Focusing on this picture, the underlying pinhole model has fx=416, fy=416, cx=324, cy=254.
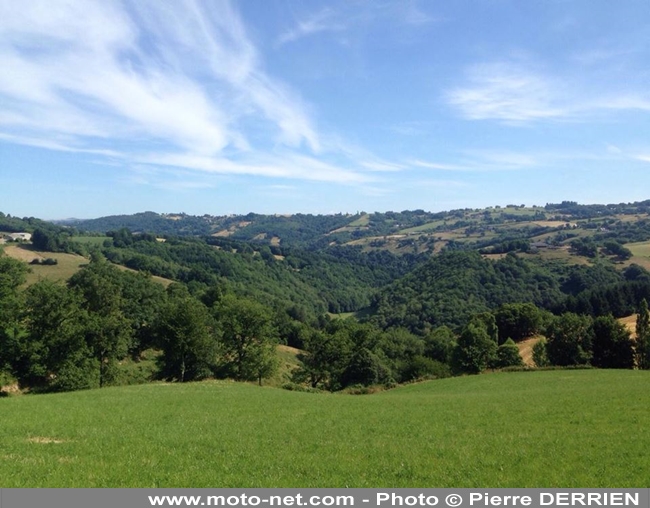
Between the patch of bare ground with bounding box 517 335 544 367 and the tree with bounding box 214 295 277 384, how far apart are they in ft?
156

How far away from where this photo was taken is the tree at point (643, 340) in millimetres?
60134

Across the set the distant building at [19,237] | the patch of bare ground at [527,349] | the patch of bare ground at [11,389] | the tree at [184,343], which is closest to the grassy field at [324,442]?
the patch of bare ground at [11,389]

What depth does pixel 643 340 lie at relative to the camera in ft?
199

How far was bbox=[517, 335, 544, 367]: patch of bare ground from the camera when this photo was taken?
76.9m

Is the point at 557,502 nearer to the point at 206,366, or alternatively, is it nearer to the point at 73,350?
the point at 73,350

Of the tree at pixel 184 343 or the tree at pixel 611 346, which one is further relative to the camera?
the tree at pixel 611 346

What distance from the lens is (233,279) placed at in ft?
651

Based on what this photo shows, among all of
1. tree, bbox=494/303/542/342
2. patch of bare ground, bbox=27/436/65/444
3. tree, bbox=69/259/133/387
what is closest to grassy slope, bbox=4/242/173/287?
tree, bbox=69/259/133/387

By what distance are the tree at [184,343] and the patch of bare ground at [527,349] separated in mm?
55456

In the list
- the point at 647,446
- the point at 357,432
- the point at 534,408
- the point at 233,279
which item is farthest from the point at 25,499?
the point at 233,279

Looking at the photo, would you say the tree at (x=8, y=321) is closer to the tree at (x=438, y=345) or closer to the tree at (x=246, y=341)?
the tree at (x=246, y=341)

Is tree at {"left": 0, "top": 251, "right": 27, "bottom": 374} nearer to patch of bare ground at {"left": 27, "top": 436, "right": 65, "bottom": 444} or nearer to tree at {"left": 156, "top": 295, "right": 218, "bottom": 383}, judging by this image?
tree at {"left": 156, "top": 295, "right": 218, "bottom": 383}

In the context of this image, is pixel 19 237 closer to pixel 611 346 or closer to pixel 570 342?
pixel 570 342

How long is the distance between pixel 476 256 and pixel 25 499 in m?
199
